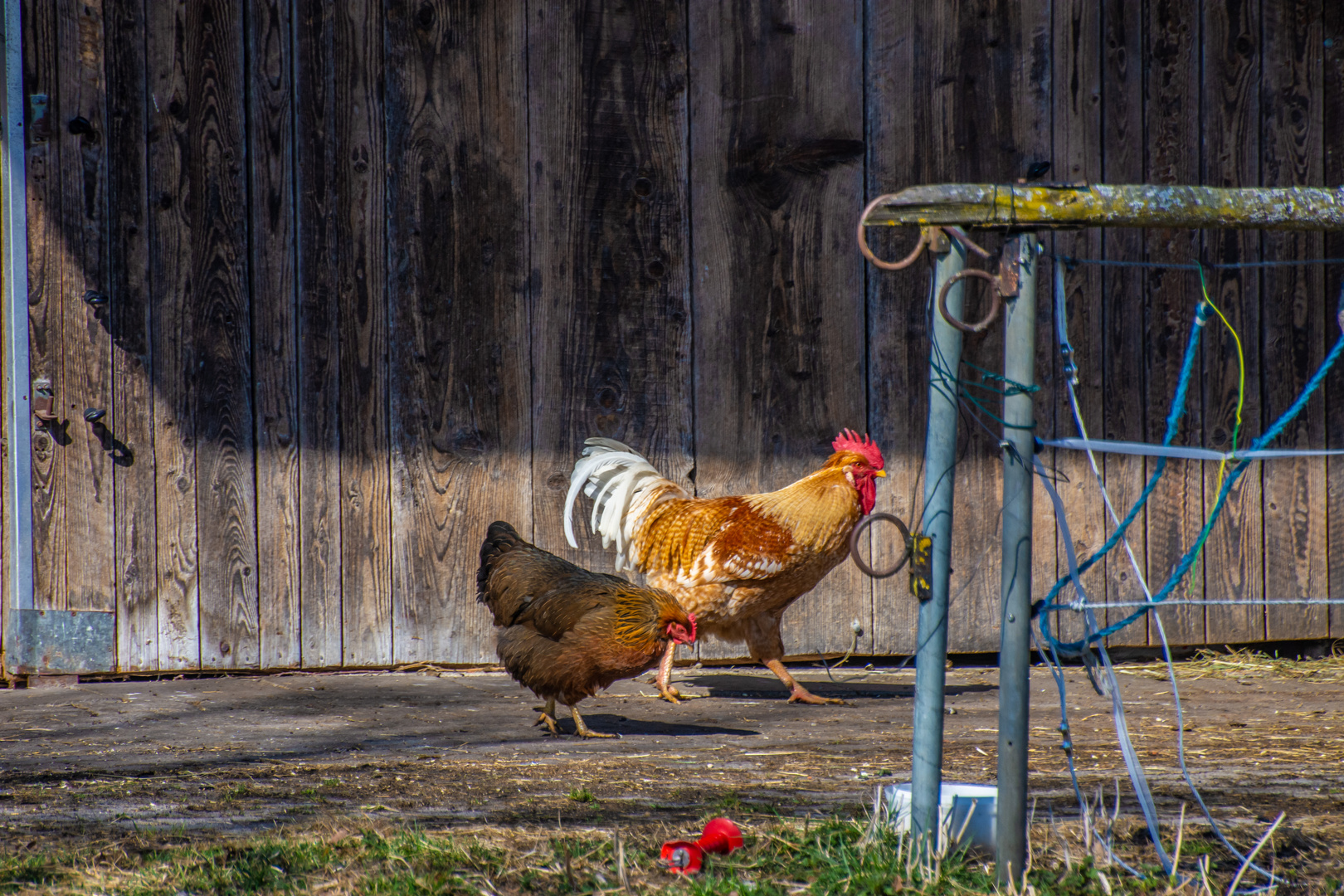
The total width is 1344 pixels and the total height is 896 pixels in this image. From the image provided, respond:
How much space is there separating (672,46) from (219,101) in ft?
7.16

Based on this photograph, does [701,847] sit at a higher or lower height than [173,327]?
lower

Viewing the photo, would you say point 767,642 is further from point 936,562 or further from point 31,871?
point 31,871

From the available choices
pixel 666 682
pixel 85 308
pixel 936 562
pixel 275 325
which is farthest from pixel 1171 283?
pixel 85 308

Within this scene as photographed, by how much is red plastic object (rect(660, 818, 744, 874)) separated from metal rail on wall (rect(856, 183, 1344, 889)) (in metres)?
0.45

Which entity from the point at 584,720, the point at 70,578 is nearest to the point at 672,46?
the point at 584,720

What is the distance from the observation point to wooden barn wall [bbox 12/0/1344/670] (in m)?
5.38

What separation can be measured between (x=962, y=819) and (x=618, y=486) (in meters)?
3.12

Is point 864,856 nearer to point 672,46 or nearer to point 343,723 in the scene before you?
point 343,723

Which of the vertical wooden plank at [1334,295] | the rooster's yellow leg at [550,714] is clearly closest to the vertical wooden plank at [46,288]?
the rooster's yellow leg at [550,714]

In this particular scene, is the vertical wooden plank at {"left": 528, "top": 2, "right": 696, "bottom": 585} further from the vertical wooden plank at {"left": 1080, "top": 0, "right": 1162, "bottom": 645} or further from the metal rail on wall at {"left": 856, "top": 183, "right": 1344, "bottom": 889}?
the metal rail on wall at {"left": 856, "top": 183, "right": 1344, "bottom": 889}

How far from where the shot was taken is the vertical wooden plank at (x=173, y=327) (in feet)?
17.6

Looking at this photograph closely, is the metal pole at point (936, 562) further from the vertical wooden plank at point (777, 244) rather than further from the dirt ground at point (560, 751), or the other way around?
the vertical wooden plank at point (777, 244)

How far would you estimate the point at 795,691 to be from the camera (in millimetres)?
5223

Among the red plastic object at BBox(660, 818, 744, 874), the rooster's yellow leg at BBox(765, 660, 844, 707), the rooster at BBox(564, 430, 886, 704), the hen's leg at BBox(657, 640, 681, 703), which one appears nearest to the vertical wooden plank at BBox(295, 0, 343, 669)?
the rooster at BBox(564, 430, 886, 704)
